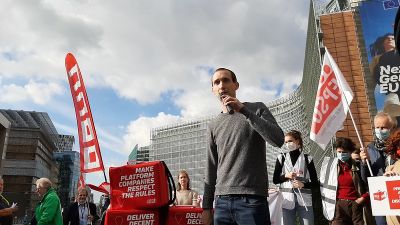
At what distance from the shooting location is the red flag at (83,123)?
654 cm

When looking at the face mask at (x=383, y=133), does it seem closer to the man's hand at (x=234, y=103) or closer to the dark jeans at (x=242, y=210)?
the dark jeans at (x=242, y=210)

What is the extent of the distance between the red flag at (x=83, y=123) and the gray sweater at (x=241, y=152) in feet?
12.5

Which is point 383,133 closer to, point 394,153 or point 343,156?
point 343,156

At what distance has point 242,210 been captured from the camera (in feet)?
8.93

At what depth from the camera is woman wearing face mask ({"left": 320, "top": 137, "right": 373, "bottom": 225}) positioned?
573cm

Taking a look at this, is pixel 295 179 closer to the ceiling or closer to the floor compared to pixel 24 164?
closer to the floor

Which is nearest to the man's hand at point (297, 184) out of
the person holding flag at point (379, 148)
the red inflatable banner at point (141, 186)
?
the person holding flag at point (379, 148)

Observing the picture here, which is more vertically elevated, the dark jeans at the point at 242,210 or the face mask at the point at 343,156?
the face mask at the point at 343,156

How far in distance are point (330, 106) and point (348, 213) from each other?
1.63 meters

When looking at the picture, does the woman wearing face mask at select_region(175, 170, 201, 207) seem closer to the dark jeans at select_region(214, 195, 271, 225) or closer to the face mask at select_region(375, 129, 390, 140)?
the face mask at select_region(375, 129, 390, 140)

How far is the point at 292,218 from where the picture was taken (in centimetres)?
585

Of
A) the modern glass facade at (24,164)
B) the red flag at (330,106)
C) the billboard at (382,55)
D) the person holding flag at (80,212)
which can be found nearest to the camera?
the red flag at (330,106)

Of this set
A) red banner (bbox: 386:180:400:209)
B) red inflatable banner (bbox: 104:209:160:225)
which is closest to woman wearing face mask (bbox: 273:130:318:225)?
red banner (bbox: 386:180:400:209)

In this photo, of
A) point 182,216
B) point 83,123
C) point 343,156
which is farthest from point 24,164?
point 182,216
